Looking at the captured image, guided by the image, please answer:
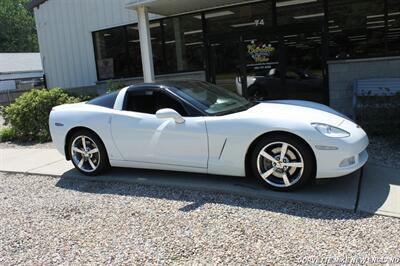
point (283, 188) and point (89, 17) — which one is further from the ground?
point (89, 17)

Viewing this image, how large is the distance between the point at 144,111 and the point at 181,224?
2021mm

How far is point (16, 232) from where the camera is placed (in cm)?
465

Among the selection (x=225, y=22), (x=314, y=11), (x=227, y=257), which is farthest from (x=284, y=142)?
(x=225, y=22)

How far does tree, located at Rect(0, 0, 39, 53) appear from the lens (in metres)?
58.5

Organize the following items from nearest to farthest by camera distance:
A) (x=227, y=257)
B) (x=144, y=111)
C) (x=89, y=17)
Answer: (x=227, y=257), (x=144, y=111), (x=89, y=17)

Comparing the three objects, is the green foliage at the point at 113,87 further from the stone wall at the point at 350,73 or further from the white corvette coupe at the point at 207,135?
the stone wall at the point at 350,73

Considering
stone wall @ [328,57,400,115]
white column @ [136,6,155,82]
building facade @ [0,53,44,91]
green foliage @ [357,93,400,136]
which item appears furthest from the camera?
building facade @ [0,53,44,91]

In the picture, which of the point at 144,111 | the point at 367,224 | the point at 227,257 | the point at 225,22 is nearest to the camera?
the point at 227,257

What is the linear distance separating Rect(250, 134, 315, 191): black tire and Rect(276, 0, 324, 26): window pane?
6.06 meters

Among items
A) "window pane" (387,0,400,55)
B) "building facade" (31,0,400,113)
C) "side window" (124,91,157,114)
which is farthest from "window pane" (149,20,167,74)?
"side window" (124,91,157,114)

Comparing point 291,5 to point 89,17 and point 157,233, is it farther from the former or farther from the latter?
point 157,233

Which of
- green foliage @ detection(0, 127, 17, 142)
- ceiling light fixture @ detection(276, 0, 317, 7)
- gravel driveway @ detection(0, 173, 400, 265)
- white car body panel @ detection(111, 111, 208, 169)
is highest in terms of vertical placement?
ceiling light fixture @ detection(276, 0, 317, 7)

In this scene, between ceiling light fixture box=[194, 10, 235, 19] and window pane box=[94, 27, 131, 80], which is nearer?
ceiling light fixture box=[194, 10, 235, 19]

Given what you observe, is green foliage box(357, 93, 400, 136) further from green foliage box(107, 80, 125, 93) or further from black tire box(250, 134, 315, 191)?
green foliage box(107, 80, 125, 93)
